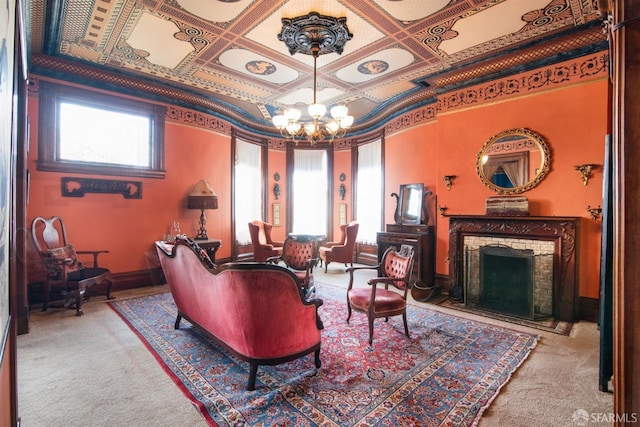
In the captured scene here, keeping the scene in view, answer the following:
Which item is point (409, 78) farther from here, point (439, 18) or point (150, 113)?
point (150, 113)

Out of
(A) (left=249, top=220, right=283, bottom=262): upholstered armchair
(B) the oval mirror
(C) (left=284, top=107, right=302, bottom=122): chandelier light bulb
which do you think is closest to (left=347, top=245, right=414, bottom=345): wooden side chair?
(B) the oval mirror

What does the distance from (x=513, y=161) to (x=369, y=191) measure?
3.41 m

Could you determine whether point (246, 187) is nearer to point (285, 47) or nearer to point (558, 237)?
point (285, 47)

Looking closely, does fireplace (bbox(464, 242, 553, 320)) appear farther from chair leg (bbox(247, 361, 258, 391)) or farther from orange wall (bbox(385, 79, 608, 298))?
chair leg (bbox(247, 361, 258, 391))

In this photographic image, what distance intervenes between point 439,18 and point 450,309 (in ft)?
11.7

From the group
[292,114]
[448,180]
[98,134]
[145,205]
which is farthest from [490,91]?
[98,134]

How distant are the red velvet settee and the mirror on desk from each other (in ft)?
12.0

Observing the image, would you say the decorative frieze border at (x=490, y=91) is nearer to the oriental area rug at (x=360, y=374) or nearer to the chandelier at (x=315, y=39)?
the chandelier at (x=315, y=39)

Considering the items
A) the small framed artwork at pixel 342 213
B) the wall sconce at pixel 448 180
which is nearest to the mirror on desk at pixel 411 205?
the wall sconce at pixel 448 180

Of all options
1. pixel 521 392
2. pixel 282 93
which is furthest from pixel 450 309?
pixel 282 93

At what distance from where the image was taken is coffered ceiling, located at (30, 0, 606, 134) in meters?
3.23

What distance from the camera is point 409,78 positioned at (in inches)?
195

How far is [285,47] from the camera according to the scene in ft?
13.2

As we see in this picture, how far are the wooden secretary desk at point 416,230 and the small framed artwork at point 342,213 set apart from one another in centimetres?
180
